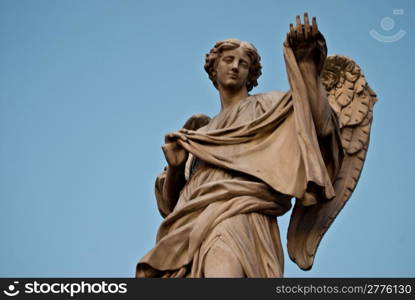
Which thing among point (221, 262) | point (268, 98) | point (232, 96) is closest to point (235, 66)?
point (232, 96)

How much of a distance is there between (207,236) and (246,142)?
1381 millimetres

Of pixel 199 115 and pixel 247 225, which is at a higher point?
pixel 199 115

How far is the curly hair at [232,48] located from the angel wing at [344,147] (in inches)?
36.6

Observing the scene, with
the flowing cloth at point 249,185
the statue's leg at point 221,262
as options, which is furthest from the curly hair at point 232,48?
the statue's leg at point 221,262

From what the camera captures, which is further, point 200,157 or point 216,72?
point 216,72

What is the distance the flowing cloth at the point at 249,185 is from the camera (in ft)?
→ 39.6

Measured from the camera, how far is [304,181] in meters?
12.3

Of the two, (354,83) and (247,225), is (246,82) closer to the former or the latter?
(354,83)

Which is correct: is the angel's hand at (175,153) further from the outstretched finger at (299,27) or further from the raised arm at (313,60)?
the outstretched finger at (299,27)

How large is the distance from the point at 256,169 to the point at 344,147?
57.5 inches

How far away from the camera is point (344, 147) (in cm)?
1354

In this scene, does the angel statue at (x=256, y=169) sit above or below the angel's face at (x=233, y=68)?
below

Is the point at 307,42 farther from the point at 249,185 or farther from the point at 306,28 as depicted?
the point at 249,185

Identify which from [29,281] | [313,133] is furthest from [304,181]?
[29,281]
